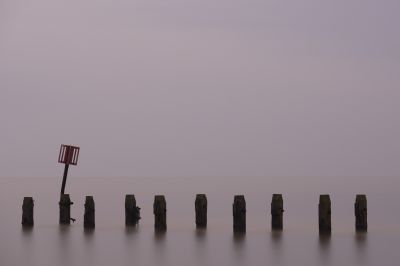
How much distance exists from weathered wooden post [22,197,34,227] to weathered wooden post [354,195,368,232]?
28.1 feet

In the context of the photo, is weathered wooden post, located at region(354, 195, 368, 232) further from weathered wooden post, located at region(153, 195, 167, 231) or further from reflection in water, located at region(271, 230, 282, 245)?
weathered wooden post, located at region(153, 195, 167, 231)

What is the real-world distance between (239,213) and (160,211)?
6.83 feet

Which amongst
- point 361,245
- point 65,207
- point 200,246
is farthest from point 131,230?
point 361,245

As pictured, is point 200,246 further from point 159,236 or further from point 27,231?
point 27,231

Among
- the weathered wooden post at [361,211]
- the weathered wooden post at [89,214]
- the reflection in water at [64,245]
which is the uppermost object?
the weathered wooden post at [361,211]

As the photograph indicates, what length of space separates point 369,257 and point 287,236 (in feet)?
15.3

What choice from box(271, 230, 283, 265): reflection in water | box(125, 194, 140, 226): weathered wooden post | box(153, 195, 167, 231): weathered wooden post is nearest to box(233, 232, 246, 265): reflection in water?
box(271, 230, 283, 265): reflection in water

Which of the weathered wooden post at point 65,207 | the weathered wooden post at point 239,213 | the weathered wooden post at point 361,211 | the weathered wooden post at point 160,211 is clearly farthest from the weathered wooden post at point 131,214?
the weathered wooden post at point 361,211

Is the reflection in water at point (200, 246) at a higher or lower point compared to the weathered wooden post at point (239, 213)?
lower

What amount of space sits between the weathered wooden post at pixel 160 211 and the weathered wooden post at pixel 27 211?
11.1 feet

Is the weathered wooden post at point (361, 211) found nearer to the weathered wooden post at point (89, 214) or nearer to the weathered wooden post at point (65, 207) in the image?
the weathered wooden post at point (89, 214)

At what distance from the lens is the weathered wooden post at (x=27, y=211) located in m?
27.9

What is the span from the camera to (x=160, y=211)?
90.0 ft

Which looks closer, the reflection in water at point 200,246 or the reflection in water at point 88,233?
the reflection in water at point 200,246
